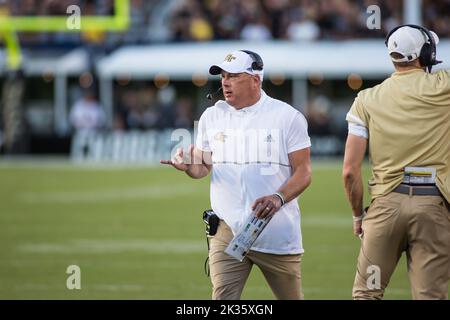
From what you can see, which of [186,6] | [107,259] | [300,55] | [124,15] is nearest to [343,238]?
[107,259]

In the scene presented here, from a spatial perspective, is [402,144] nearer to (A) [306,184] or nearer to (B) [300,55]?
(A) [306,184]

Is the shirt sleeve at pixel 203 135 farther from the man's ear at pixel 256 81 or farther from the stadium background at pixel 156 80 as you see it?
the stadium background at pixel 156 80

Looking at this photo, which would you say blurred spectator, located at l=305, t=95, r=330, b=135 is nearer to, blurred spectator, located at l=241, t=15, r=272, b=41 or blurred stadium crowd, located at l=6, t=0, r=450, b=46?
blurred stadium crowd, located at l=6, t=0, r=450, b=46

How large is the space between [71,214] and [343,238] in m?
5.02

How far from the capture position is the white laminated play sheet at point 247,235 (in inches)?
259

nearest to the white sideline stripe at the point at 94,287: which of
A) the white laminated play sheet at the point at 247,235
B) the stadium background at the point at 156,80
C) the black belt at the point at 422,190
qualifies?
the white laminated play sheet at the point at 247,235

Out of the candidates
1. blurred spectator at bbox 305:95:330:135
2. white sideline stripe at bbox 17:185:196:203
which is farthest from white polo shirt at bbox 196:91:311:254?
blurred spectator at bbox 305:95:330:135

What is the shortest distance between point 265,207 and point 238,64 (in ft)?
2.96

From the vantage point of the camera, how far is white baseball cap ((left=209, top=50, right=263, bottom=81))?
678cm

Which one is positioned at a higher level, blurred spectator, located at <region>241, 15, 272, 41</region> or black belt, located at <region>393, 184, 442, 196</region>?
blurred spectator, located at <region>241, 15, 272, 41</region>

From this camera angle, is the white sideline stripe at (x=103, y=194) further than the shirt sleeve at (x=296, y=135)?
Yes

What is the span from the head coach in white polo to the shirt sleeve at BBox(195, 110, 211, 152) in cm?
12

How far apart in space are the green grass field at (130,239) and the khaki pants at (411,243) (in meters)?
3.80

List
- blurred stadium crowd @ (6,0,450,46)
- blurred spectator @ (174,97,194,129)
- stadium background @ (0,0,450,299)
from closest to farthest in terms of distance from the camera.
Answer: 1. stadium background @ (0,0,450,299)
2. blurred spectator @ (174,97,194,129)
3. blurred stadium crowd @ (6,0,450,46)
